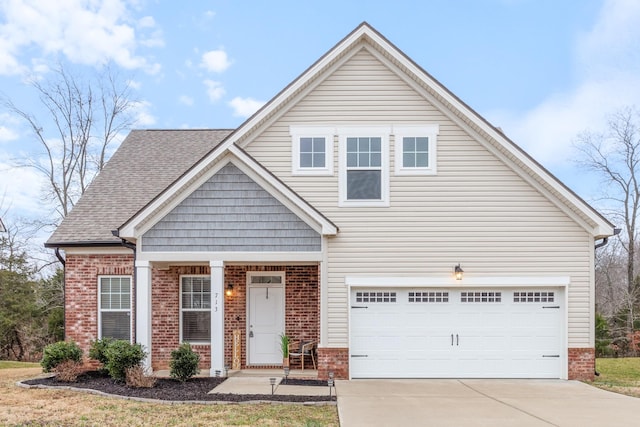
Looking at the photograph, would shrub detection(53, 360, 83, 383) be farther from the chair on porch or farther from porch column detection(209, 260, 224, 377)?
the chair on porch

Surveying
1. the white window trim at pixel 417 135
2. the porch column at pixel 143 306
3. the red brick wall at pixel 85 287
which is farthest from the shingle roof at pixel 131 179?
the white window trim at pixel 417 135

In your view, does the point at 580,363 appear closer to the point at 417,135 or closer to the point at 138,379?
the point at 417,135

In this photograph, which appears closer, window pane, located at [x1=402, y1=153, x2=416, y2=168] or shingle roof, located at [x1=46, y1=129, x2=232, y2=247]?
window pane, located at [x1=402, y1=153, x2=416, y2=168]

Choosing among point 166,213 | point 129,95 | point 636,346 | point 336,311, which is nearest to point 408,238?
point 336,311

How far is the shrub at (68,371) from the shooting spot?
36.9 feet

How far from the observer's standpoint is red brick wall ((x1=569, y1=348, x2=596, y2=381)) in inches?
477

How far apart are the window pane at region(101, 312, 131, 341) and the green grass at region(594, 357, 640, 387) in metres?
10.9

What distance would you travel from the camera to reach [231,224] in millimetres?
12094

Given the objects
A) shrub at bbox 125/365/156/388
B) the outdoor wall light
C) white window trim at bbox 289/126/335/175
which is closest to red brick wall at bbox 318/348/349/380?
the outdoor wall light

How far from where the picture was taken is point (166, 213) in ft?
39.5

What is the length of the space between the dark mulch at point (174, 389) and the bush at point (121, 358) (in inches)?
8.6

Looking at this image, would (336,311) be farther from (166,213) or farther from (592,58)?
(592,58)

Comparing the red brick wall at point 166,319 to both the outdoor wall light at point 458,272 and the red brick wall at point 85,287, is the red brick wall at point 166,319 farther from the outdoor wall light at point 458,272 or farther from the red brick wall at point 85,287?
the outdoor wall light at point 458,272

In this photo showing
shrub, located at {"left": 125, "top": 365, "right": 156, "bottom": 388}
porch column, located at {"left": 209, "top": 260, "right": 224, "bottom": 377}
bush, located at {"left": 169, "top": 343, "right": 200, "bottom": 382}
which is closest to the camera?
shrub, located at {"left": 125, "top": 365, "right": 156, "bottom": 388}
